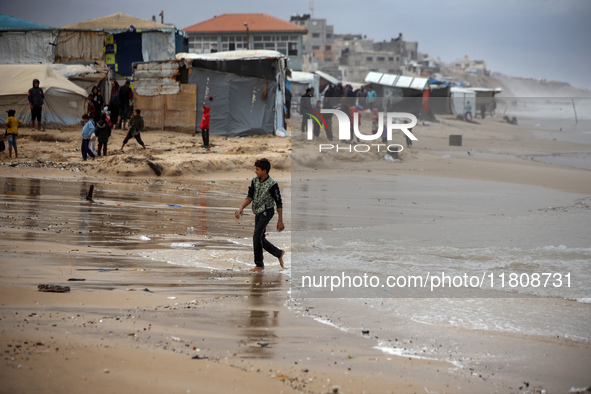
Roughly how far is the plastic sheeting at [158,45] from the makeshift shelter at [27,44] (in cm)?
430

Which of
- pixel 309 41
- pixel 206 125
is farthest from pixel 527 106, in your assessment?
pixel 206 125

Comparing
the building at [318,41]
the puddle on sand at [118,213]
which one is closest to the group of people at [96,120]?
the puddle on sand at [118,213]

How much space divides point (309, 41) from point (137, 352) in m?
110

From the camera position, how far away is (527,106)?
81.2m

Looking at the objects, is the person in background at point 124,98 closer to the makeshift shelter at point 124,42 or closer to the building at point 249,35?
the makeshift shelter at point 124,42

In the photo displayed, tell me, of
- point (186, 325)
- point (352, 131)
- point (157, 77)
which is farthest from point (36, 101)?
point (186, 325)

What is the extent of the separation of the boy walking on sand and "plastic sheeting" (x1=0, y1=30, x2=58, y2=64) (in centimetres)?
2575

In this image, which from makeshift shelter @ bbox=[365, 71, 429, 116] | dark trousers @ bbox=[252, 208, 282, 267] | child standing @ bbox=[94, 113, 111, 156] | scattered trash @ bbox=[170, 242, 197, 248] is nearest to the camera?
Answer: dark trousers @ bbox=[252, 208, 282, 267]

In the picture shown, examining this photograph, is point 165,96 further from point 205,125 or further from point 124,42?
point 124,42

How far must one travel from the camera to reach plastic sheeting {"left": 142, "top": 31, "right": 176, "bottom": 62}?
30.7 metres

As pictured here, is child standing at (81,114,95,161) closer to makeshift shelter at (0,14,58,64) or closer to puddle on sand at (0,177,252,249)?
puddle on sand at (0,177,252,249)

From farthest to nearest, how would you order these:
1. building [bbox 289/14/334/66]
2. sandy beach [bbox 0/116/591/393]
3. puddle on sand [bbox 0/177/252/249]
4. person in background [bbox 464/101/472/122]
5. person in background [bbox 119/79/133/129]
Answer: building [bbox 289/14/334/66] → person in background [bbox 464/101/472/122] → person in background [bbox 119/79/133/129] → puddle on sand [bbox 0/177/252/249] → sandy beach [bbox 0/116/591/393]

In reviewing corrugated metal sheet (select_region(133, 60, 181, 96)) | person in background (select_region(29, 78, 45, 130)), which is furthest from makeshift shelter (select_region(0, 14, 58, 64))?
person in background (select_region(29, 78, 45, 130))

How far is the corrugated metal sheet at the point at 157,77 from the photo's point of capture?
80.0ft
